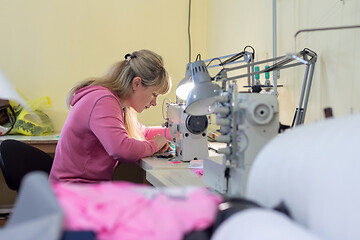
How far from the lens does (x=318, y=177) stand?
0.85m

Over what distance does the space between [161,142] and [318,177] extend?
1.59m

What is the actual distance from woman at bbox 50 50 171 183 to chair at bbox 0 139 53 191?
0.14 meters

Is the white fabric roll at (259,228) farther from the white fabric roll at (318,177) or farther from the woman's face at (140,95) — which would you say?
the woman's face at (140,95)

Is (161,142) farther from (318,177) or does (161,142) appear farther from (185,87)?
(318,177)

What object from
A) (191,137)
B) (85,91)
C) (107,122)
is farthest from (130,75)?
(191,137)

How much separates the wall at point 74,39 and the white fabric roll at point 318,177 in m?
2.75

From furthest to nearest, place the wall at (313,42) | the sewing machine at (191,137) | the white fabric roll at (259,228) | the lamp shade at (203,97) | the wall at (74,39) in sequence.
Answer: the wall at (74,39)
the sewing machine at (191,137)
the wall at (313,42)
the lamp shade at (203,97)
the white fabric roll at (259,228)

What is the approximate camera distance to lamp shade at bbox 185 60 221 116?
1.56m

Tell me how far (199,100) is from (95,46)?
218 centimetres

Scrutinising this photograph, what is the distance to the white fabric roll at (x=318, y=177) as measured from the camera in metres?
0.80

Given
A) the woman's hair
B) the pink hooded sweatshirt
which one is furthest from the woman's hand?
the woman's hair

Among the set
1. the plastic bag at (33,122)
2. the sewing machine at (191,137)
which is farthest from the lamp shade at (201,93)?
the plastic bag at (33,122)

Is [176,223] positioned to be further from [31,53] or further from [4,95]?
[31,53]

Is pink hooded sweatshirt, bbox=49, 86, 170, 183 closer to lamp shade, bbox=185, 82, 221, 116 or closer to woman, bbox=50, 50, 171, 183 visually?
woman, bbox=50, 50, 171, 183
